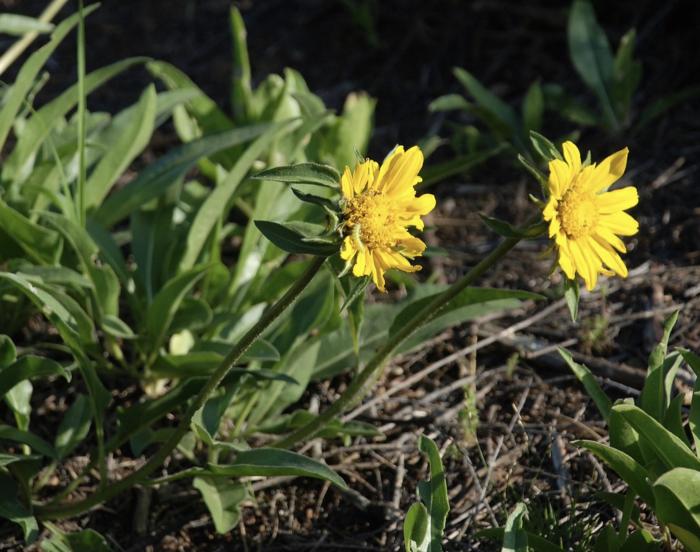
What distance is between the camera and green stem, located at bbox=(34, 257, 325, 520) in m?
1.46

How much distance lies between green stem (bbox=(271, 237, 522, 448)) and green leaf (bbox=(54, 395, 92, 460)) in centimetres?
41

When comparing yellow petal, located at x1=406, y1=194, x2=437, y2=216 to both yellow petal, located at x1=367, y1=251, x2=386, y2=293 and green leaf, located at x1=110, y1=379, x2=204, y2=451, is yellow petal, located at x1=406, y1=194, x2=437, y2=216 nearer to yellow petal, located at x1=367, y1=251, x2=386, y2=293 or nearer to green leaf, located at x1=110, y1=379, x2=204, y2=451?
yellow petal, located at x1=367, y1=251, x2=386, y2=293

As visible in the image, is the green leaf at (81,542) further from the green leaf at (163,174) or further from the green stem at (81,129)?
the green leaf at (163,174)

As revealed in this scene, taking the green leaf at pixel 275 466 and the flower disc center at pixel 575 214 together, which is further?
the green leaf at pixel 275 466

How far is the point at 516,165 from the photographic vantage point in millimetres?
3010

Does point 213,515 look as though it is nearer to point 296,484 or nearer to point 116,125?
point 296,484

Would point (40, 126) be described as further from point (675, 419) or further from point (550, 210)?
point (675, 419)

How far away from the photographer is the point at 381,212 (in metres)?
1.40

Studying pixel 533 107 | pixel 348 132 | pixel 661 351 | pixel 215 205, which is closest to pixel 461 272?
pixel 348 132

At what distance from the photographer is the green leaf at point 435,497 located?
5.35ft

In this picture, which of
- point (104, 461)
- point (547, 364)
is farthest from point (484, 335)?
point (104, 461)

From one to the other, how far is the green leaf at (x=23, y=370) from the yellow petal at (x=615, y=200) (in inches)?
39.9

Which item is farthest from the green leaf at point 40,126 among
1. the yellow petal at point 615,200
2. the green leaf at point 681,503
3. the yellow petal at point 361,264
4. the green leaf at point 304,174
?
the green leaf at point 681,503

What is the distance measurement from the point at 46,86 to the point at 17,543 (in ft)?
6.77
